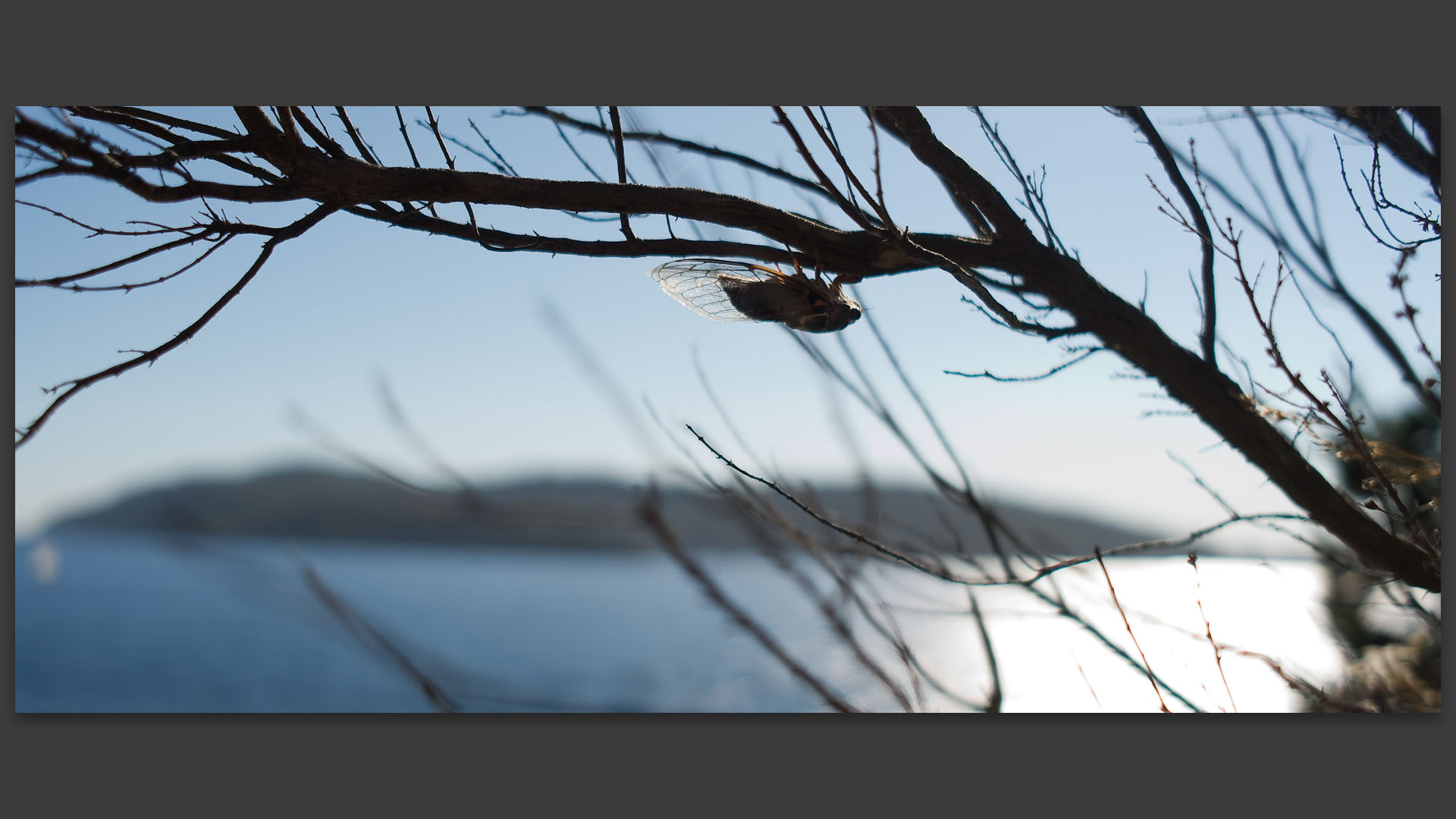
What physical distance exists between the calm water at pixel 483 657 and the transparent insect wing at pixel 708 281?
0.34 meters

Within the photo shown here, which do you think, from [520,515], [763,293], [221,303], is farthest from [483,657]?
[520,515]

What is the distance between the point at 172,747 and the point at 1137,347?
183 cm

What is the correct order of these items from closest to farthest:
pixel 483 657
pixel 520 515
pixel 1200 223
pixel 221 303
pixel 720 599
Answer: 1. pixel 520 515
2. pixel 720 599
3. pixel 221 303
4. pixel 1200 223
5. pixel 483 657

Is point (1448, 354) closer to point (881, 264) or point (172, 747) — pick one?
point (881, 264)

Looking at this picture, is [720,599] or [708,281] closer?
[720,599]

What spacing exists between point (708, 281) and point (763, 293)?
82 millimetres

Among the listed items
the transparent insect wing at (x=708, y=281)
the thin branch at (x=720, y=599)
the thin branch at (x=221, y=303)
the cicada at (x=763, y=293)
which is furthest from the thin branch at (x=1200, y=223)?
the thin branch at (x=221, y=303)

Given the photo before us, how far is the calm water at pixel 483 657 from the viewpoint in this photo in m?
0.81

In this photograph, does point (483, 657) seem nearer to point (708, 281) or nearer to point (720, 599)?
point (708, 281)

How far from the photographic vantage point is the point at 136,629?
161 inches

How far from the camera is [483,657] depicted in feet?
23.2

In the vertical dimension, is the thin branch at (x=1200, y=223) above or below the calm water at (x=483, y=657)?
above

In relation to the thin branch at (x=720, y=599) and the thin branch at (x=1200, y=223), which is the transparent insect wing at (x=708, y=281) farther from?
the thin branch at (x=1200, y=223)
